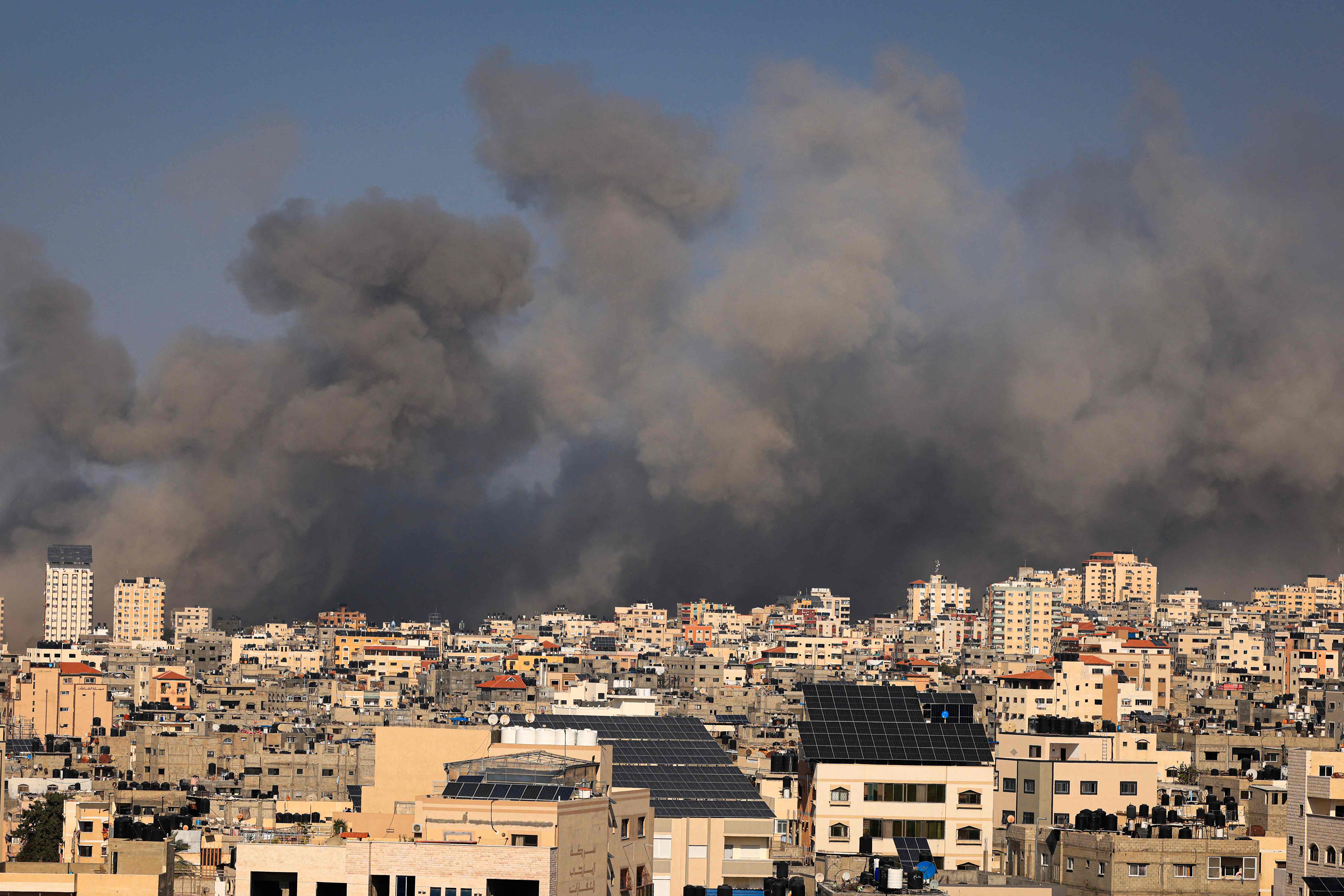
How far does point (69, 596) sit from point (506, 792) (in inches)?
3743

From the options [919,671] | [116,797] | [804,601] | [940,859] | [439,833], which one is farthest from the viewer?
[804,601]

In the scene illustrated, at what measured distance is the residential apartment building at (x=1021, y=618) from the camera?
10006 centimetres

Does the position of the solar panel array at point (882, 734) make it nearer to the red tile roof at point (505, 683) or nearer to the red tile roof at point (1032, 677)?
the red tile roof at point (1032, 677)

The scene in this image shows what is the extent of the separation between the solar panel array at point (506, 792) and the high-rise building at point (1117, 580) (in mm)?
109214

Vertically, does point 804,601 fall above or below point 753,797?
above

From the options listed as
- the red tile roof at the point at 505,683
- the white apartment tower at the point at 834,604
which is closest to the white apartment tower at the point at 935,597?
the white apartment tower at the point at 834,604

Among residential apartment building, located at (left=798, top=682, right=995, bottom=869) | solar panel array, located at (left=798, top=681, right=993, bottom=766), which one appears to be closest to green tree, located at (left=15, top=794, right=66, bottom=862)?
residential apartment building, located at (left=798, top=682, right=995, bottom=869)

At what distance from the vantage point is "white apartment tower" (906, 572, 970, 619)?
117625mm

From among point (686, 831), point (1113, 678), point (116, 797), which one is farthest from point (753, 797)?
point (1113, 678)

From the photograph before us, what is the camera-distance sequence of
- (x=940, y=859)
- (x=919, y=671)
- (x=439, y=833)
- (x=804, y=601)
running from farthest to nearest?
1. (x=804, y=601)
2. (x=919, y=671)
3. (x=940, y=859)
4. (x=439, y=833)

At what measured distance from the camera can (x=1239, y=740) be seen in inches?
1431

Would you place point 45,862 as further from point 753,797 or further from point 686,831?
point 753,797

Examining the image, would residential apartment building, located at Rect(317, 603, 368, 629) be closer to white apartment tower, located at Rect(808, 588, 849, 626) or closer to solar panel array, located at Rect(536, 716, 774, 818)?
white apartment tower, located at Rect(808, 588, 849, 626)

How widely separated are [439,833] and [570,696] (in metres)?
25.0
